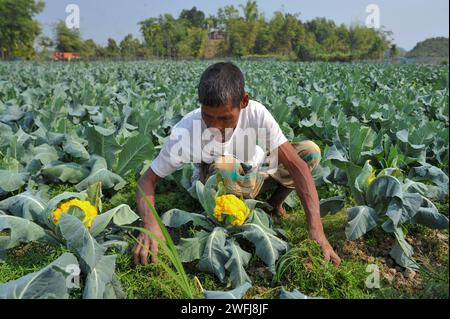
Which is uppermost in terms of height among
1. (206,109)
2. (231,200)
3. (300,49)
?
(300,49)

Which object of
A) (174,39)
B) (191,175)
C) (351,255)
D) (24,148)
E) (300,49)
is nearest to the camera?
(351,255)

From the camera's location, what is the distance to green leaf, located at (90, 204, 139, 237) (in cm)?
236

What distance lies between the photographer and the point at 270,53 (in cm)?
6619

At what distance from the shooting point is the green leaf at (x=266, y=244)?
2.33 m

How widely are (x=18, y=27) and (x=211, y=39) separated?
28.2m

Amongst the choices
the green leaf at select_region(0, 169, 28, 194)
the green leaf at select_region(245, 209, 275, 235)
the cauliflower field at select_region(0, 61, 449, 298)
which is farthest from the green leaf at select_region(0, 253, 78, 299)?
the green leaf at select_region(0, 169, 28, 194)

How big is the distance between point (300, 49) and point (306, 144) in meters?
54.7

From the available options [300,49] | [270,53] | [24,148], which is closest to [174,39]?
[270,53]

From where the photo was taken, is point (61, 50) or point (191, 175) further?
point (61, 50)

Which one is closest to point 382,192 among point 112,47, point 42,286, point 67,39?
point 42,286

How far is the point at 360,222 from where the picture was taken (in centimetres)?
248

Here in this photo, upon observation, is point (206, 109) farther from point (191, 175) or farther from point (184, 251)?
point (191, 175)

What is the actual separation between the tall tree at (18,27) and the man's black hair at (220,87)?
63464 millimetres
